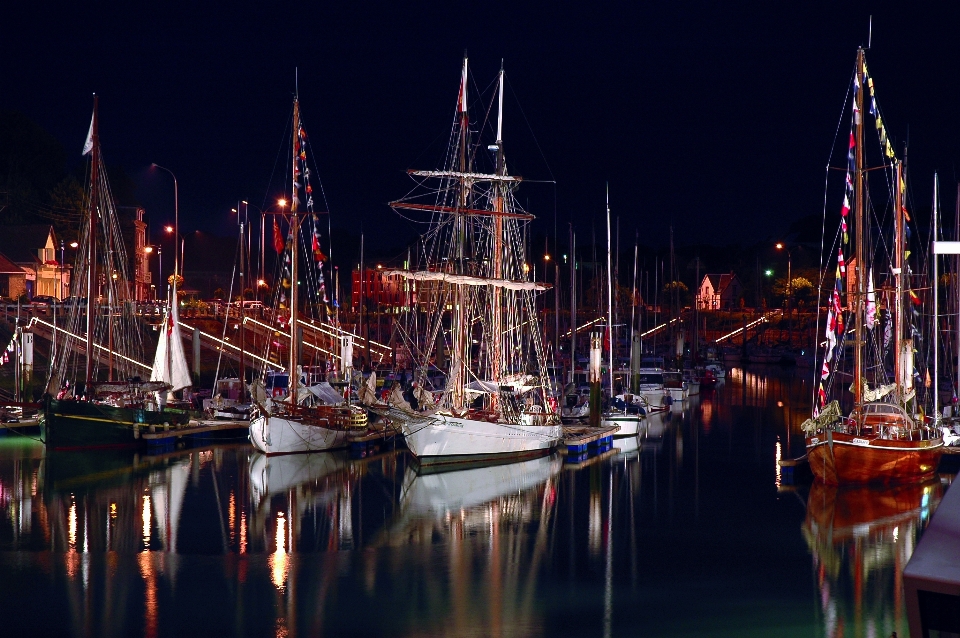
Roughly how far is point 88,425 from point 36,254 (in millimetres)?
53876

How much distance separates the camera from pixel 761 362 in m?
110

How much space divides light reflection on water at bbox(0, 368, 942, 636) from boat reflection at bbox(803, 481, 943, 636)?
2.6 inches

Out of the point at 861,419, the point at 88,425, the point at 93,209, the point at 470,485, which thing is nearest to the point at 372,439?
the point at 470,485

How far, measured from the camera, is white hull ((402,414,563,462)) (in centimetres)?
3597

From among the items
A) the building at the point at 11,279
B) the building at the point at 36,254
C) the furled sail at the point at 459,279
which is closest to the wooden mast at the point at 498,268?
the furled sail at the point at 459,279

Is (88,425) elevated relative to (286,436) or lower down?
elevated

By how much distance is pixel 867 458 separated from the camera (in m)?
30.2

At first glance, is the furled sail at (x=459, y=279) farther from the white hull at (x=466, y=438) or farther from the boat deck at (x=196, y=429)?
the boat deck at (x=196, y=429)

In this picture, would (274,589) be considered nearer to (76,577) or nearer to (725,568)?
(76,577)

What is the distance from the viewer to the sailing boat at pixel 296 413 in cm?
3753

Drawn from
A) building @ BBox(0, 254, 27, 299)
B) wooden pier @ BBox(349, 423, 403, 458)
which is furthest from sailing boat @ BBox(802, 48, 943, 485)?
building @ BBox(0, 254, 27, 299)

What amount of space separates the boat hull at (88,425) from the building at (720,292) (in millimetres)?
115232

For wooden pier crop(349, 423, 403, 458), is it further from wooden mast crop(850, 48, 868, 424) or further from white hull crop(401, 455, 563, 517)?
wooden mast crop(850, 48, 868, 424)

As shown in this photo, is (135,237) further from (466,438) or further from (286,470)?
(466,438)
